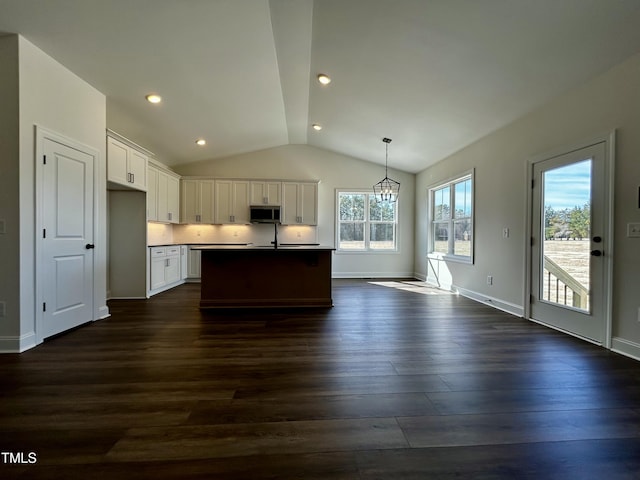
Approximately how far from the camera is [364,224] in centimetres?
750

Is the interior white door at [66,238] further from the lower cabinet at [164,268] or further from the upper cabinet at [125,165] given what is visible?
the lower cabinet at [164,268]

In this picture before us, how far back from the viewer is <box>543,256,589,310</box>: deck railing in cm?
317

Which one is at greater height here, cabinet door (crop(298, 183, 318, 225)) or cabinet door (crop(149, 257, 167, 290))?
cabinet door (crop(298, 183, 318, 225))

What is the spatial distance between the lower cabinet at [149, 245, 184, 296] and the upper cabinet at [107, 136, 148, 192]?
1.16 m

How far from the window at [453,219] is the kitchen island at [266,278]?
8.47ft

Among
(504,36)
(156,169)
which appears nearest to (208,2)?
(504,36)

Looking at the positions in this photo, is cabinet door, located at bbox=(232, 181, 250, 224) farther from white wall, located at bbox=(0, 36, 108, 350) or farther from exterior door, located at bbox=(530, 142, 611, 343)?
exterior door, located at bbox=(530, 142, 611, 343)

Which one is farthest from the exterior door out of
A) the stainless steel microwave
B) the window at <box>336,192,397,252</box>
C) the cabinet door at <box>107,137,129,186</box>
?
the cabinet door at <box>107,137,129,186</box>

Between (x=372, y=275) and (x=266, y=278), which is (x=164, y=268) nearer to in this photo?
(x=266, y=278)

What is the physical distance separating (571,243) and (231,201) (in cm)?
598

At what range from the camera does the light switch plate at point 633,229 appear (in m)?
2.61

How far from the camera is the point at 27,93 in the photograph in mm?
2756

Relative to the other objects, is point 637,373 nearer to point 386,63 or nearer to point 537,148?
point 537,148

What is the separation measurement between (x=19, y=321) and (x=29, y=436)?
5.54 ft
